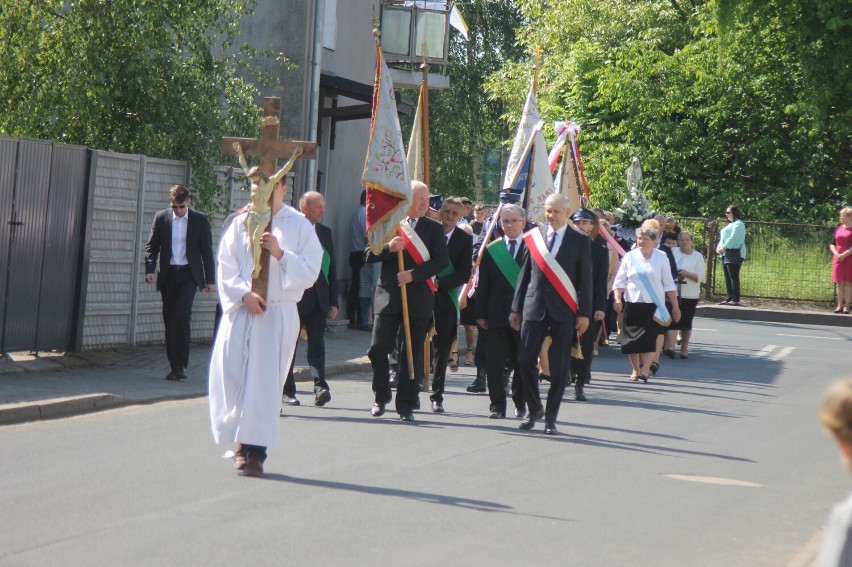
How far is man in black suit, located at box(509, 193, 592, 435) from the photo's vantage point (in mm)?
11203

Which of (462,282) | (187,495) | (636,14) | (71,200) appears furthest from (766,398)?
(636,14)

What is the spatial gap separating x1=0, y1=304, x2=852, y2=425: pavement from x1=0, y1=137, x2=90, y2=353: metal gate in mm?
312

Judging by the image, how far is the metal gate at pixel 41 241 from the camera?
13.4 m

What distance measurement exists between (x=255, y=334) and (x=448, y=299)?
4468 millimetres

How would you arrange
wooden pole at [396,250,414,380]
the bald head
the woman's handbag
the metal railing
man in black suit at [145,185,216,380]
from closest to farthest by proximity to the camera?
wooden pole at [396,250,414,380], the bald head, man in black suit at [145,185,216,380], the woman's handbag, the metal railing

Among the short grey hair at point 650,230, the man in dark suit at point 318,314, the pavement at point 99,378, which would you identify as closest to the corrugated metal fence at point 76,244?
the pavement at point 99,378

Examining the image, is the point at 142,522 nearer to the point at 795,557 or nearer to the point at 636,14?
the point at 795,557

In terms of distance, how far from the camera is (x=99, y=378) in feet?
43.1

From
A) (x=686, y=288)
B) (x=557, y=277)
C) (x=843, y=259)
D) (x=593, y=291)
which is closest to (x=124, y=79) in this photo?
(x=593, y=291)

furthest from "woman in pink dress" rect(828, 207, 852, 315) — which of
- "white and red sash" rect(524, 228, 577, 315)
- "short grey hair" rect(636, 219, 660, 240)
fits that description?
"white and red sash" rect(524, 228, 577, 315)

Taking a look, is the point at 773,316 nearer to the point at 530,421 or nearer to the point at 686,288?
the point at 686,288

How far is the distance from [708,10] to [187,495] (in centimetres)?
3530

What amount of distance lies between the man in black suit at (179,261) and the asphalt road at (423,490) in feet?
4.72

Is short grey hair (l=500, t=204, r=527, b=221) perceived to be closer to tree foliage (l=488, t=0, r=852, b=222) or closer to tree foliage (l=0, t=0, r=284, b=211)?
tree foliage (l=0, t=0, r=284, b=211)
